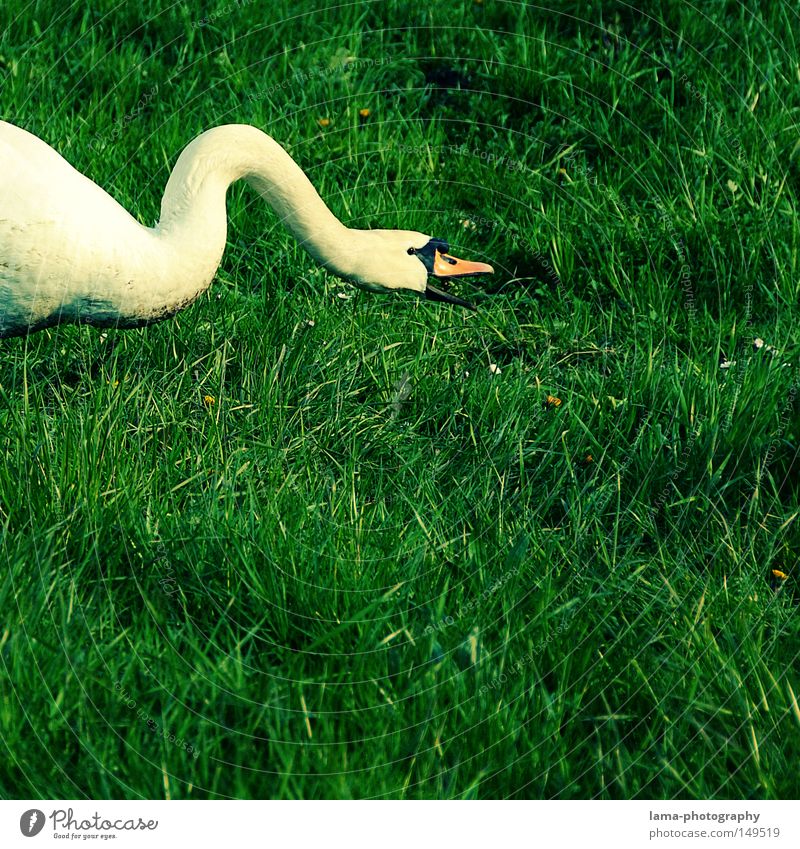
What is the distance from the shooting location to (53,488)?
3332 mm

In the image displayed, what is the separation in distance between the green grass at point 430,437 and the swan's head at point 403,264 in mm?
281

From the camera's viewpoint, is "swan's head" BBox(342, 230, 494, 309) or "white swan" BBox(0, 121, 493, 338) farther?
"swan's head" BBox(342, 230, 494, 309)

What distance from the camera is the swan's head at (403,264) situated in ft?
13.3

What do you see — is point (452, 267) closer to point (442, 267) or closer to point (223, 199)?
point (442, 267)

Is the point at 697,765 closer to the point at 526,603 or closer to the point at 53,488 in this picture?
the point at 526,603

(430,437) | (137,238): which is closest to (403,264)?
(430,437)

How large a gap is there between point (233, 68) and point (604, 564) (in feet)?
11.0

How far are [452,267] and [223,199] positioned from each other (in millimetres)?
848

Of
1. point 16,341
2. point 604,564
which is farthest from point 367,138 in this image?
point 604,564

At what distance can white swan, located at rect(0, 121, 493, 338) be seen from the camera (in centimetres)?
362

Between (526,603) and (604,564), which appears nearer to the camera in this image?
(526,603)

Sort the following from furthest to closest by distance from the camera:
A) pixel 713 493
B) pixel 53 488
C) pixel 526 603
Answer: pixel 713 493 < pixel 53 488 < pixel 526 603

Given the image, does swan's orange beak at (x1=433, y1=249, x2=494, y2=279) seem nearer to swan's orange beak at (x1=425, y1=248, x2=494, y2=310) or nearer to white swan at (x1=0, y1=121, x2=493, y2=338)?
swan's orange beak at (x1=425, y1=248, x2=494, y2=310)

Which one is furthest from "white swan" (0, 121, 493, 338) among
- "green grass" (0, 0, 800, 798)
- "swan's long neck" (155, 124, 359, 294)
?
"green grass" (0, 0, 800, 798)
